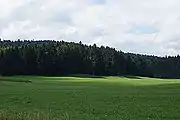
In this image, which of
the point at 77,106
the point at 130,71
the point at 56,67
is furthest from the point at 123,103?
the point at 130,71

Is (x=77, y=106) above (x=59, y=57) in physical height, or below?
below

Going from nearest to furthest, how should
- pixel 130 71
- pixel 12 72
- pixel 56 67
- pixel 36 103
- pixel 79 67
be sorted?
1. pixel 36 103
2. pixel 12 72
3. pixel 56 67
4. pixel 79 67
5. pixel 130 71

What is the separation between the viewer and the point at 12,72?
489 feet

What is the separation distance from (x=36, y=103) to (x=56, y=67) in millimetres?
125812

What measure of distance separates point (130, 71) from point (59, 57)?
35514 mm

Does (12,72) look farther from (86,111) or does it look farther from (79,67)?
(86,111)

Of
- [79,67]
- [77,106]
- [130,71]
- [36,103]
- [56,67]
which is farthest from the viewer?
[130,71]

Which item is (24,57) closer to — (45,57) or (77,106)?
(45,57)

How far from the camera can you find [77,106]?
34.3 metres

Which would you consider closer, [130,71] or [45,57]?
[45,57]

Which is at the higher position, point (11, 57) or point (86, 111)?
point (11, 57)

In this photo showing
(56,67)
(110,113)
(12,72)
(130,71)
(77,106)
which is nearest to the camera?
(110,113)

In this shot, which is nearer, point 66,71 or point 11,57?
point 11,57

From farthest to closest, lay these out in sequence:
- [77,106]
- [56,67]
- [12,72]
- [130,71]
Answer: [130,71] → [56,67] → [12,72] → [77,106]
